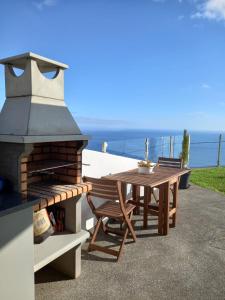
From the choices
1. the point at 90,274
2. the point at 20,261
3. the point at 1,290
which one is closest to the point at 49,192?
the point at 20,261

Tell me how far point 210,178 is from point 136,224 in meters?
4.79

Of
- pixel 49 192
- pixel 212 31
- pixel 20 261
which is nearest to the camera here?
pixel 20 261

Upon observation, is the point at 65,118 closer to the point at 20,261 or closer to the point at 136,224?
the point at 20,261

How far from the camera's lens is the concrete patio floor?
2.46 metres

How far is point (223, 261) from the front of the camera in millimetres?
3068

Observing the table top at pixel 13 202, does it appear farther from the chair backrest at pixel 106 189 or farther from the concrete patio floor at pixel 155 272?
the chair backrest at pixel 106 189

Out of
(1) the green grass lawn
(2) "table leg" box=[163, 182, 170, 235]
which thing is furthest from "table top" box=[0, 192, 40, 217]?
(1) the green grass lawn

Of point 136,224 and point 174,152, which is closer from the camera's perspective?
point 136,224

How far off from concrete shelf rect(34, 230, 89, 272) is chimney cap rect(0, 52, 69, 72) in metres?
1.80

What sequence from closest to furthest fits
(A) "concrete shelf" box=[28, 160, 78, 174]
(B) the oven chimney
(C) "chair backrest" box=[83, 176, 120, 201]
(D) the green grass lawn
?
1. (B) the oven chimney
2. (A) "concrete shelf" box=[28, 160, 78, 174]
3. (C) "chair backrest" box=[83, 176, 120, 201]
4. (D) the green grass lawn

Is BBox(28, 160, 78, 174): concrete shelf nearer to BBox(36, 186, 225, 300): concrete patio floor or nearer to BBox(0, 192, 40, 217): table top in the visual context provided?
Result: BBox(0, 192, 40, 217): table top

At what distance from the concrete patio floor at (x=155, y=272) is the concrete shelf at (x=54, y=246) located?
0.42 metres

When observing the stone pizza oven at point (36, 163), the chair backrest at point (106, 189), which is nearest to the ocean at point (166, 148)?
the chair backrest at point (106, 189)

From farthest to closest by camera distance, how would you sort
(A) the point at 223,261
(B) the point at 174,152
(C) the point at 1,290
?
(B) the point at 174,152, (A) the point at 223,261, (C) the point at 1,290
